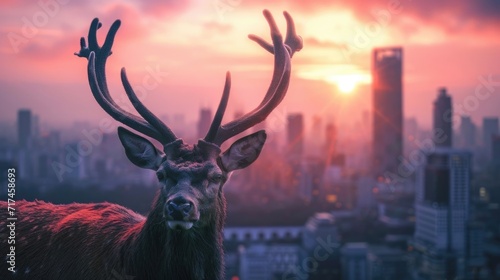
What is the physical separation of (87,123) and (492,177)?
30.5 m

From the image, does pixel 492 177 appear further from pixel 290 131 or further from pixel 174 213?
pixel 174 213

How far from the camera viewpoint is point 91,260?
13.8ft

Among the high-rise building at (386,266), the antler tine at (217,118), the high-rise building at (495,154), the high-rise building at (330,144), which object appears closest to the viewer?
the antler tine at (217,118)

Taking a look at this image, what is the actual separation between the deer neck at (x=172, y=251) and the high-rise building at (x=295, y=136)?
1607 inches

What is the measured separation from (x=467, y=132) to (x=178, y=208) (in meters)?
43.0

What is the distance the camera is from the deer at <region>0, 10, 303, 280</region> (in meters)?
3.88

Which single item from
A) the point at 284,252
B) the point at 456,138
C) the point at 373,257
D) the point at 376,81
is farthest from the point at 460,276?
the point at 376,81

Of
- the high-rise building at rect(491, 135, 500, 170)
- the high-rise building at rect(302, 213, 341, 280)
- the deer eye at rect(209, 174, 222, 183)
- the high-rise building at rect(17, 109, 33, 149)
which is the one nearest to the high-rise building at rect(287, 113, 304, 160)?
the high-rise building at rect(302, 213, 341, 280)

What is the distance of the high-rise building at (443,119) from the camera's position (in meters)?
38.1

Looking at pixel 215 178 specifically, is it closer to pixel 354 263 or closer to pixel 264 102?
pixel 264 102

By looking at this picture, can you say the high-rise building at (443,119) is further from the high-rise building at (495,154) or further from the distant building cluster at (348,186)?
the high-rise building at (495,154)

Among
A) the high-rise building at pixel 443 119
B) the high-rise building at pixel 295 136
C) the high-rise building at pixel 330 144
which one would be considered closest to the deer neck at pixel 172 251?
the high-rise building at pixel 443 119

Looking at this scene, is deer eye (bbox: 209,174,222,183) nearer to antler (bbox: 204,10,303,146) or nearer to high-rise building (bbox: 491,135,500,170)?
antler (bbox: 204,10,303,146)

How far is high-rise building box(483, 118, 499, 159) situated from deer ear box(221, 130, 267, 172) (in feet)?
122
